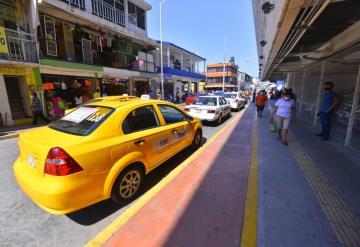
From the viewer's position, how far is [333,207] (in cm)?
303

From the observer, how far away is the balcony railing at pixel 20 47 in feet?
30.3

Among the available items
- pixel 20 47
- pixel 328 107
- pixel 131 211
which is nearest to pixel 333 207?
pixel 131 211

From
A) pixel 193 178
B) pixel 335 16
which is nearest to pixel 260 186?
pixel 193 178

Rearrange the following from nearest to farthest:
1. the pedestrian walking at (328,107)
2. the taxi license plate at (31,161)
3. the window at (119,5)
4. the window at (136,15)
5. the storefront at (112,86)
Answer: the taxi license plate at (31,161), the pedestrian walking at (328,107), the storefront at (112,86), the window at (119,5), the window at (136,15)

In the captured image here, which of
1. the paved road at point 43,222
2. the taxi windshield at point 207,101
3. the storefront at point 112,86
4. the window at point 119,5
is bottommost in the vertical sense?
the paved road at point 43,222

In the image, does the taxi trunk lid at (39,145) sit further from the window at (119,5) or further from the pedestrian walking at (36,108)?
the window at (119,5)

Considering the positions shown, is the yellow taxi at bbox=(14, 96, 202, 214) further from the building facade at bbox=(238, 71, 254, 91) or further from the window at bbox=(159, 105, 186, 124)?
the building facade at bbox=(238, 71, 254, 91)

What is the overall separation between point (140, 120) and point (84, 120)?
0.89 metres

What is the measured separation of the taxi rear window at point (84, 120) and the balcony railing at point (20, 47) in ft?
28.1

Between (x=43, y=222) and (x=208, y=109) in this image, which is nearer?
(x=43, y=222)

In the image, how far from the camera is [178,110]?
5.00m

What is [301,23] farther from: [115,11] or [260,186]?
[115,11]

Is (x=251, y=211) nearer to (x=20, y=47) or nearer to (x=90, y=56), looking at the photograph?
(x=20, y=47)

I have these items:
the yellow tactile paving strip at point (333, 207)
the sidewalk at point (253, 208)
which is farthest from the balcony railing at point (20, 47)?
the yellow tactile paving strip at point (333, 207)
